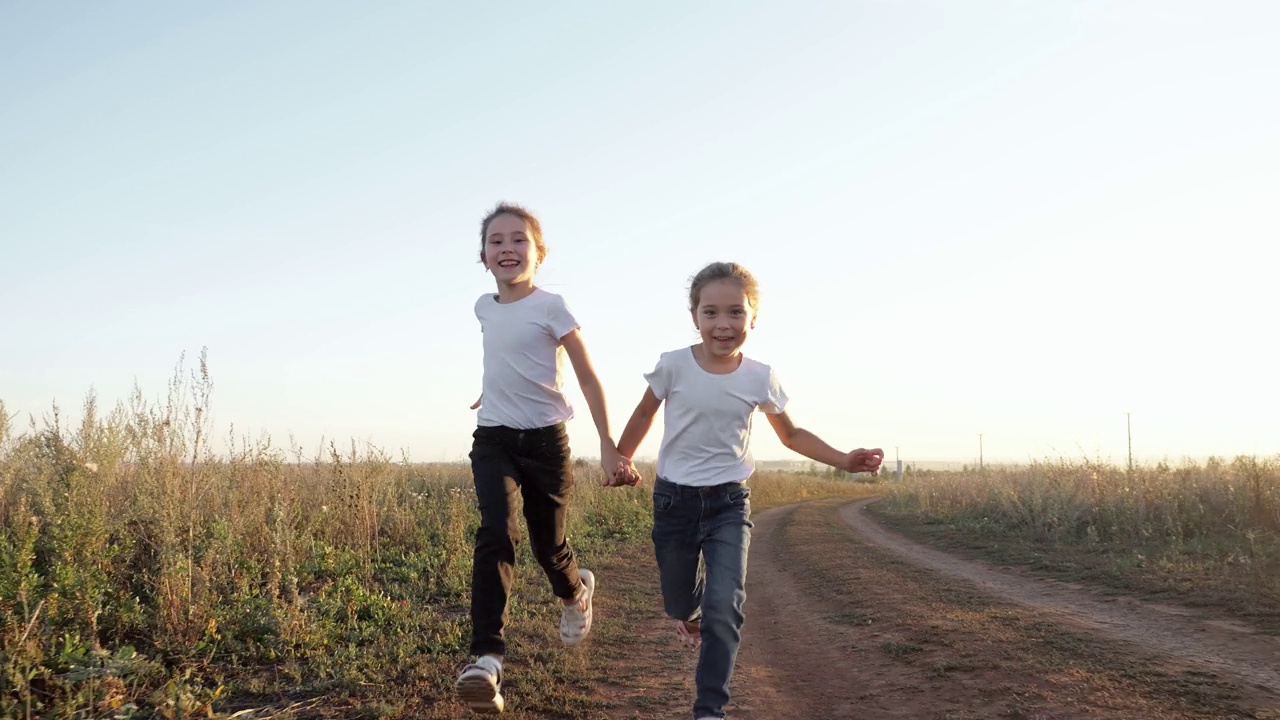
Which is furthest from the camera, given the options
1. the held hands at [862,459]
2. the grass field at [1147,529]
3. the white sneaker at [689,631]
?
the grass field at [1147,529]

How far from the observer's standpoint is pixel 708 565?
404 centimetres

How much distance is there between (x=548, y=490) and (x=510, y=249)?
4.49ft

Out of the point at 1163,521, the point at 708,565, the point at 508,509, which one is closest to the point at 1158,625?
the point at 708,565

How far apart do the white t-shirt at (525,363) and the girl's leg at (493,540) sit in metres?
0.13

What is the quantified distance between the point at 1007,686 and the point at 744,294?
2770 millimetres

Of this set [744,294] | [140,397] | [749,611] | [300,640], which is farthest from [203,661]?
[749,611]

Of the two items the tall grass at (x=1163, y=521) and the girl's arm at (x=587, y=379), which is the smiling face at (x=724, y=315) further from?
the tall grass at (x=1163, y=521)

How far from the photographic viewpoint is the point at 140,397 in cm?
627

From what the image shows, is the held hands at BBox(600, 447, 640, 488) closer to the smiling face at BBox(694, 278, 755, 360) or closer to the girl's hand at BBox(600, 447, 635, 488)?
the girl's hand at BBox(600, 447, 635, 488)

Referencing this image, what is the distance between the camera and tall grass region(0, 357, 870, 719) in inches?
164

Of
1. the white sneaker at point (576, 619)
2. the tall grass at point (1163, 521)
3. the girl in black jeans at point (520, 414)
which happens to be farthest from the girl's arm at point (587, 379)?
the tall grass at point (1163, 521)

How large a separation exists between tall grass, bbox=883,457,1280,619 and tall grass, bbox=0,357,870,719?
6.35 metres

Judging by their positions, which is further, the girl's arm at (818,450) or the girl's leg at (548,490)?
the girl's leg at (548,490)

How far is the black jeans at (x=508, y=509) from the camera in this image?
416 cm
